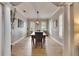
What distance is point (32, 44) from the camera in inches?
103

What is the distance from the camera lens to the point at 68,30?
240 cm

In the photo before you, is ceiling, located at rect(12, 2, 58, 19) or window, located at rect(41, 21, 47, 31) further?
window, located at rect(41, 21, 47, 31)

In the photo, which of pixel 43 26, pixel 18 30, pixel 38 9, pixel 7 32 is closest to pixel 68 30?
pixel 43 26

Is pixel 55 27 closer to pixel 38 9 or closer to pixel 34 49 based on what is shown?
pixel 38 9

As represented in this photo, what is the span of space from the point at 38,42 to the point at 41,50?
18 centimetres

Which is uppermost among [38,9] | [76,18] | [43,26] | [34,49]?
[38,9]

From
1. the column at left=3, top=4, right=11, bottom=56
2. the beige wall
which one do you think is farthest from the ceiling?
the beige wall

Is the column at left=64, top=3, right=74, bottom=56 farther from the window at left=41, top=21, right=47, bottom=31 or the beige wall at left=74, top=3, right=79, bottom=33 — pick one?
the window at left=41, top=21, right=47, bottom=31

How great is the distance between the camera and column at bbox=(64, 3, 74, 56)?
2.38 m

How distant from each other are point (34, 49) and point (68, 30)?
74 centimetres

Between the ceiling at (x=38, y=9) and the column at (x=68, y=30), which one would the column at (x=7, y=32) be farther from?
the column at (x=68, y=30)

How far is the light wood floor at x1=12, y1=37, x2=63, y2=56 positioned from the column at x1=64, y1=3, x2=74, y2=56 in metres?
0.16

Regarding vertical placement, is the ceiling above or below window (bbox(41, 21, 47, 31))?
above

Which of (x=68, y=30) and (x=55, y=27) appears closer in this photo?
(x=68, y=30)
